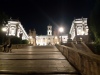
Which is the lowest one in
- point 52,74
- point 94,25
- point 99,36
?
point 52,74

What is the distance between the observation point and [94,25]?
41500mm

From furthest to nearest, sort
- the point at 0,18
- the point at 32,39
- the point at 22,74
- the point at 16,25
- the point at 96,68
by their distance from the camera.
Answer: the point at 16,25
the point at 32,39
the point at 0,18
the point at 22,74
the point at 96,68

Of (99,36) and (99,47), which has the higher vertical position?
(99,36)

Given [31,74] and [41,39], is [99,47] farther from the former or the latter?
[41,39]

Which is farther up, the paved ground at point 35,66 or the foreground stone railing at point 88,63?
the foreground stone railing at point 88,63

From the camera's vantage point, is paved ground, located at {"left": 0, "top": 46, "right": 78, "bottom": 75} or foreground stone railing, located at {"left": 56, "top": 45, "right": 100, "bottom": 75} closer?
foreground stone railing, located at {"left": 56, "top": 45, "right": 100, "bottom": 75}

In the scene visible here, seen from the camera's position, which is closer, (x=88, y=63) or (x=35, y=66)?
(x=88, y=63)

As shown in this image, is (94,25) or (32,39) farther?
(32,39)

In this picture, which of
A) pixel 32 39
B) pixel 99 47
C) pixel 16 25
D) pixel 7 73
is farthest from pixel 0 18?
pixel 16 25

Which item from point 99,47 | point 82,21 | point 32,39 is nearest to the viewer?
point 99,47

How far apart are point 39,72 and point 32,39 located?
2675 inches

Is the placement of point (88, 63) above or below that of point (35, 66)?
above

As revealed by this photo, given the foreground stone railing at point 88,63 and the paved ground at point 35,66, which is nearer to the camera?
the foreground stone railing at point 88,63

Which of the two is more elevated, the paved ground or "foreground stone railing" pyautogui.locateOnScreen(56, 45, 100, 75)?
"foreground stone railing" pyautogui.locateOnScreen(56, 45, 100, 75)
